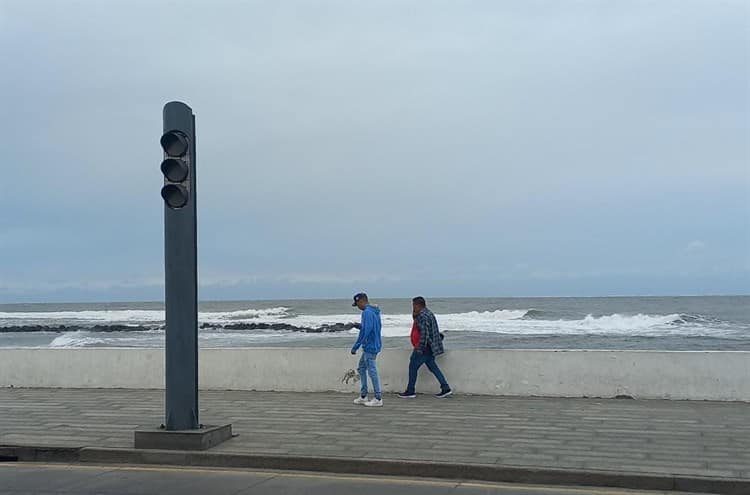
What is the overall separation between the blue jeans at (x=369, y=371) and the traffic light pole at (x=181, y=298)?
3.13 meters

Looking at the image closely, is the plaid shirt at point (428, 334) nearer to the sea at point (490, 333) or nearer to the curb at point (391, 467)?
the curb at point (391, 467)

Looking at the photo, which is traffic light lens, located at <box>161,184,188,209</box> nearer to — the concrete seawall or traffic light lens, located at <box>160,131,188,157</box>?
traffic light lens, located at <box>160,131,188,157</box>

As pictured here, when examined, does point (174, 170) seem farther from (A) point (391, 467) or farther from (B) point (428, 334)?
(B) point (428, 334)

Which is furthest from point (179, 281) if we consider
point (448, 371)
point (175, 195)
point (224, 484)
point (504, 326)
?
point (504, 326)

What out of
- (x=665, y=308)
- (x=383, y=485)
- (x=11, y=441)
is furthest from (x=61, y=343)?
(x=665, y=308)

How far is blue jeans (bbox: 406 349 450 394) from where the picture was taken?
1209 centimetres

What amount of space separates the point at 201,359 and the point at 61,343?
129 feet

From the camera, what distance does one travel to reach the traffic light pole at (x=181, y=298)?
904cm

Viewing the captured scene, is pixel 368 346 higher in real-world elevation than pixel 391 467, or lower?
higher

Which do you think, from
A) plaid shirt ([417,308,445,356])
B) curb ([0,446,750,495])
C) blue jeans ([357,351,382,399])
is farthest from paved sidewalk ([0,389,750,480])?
plaid shirt ([417,308,445,356])

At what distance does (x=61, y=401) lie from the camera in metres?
12.7

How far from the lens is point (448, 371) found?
12625 millimetres

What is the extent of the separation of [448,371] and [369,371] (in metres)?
1.58

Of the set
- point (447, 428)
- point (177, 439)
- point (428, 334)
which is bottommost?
point (447, 428)
